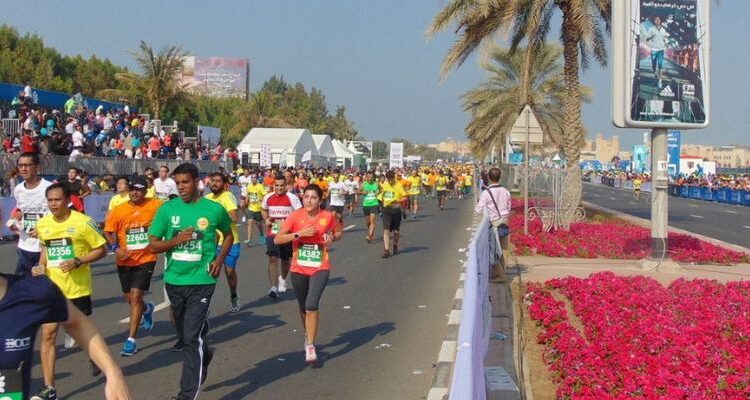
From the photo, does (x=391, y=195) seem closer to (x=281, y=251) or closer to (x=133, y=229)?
(x=281, y=251)

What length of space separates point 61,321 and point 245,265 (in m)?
12.2

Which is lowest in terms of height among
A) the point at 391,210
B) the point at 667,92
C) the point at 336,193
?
the point at 391,210

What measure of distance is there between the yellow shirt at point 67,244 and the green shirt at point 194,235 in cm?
52

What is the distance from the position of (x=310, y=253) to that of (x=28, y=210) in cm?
293

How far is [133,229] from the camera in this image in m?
8.37

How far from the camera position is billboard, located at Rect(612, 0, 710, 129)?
47.7ft

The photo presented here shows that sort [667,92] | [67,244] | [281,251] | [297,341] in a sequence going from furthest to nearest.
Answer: [667,92]
[281,251]
[297,341]
[67,244]

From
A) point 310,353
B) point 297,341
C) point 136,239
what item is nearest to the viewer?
point 310,353

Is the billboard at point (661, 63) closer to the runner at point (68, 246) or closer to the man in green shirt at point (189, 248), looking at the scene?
the man in green shirt at point (189, 248)

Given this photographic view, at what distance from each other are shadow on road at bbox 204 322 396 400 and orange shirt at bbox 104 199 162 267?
4.97 ft

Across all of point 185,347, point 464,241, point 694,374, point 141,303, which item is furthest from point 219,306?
point 464,241

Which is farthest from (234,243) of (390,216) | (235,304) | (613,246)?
(613,246)

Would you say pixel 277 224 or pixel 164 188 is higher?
pixel 164 188

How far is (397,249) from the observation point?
60.1ft
